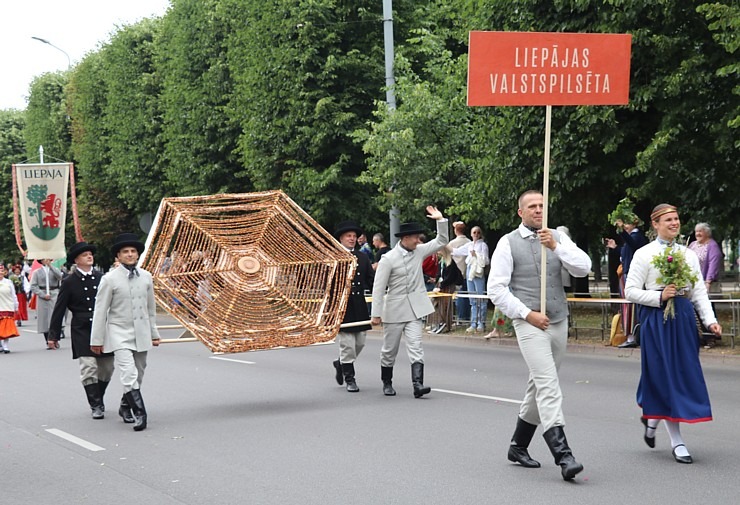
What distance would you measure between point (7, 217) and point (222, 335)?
209 feet

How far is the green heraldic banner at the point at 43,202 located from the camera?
29.1 m

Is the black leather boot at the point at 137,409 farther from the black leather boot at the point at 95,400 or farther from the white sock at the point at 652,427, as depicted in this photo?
Result: the white sock at the point at 652,427

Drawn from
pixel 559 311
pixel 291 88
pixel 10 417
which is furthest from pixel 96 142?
pixel 559 311

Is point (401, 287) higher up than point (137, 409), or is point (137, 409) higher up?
point (401, 287)

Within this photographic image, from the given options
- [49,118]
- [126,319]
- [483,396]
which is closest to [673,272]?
[483,396]

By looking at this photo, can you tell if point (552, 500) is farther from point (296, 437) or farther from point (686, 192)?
point (686, 192)

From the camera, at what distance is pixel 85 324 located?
11359 mm

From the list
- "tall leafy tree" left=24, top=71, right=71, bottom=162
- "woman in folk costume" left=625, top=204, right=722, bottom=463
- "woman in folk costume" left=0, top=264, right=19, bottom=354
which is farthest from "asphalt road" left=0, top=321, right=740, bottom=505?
"tall leafy tree" left=24, top=71, right=71, bottom=162

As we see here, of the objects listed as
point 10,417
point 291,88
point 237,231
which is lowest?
point 10,417

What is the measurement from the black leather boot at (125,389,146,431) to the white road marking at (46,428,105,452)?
0.59m

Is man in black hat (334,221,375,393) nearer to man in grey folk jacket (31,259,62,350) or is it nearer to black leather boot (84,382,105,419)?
black leather boot (84,382,105,419)

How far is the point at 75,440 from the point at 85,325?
1982 mm

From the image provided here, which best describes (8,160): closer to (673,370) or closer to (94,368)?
(94,368)

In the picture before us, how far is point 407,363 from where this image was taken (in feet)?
51.2
